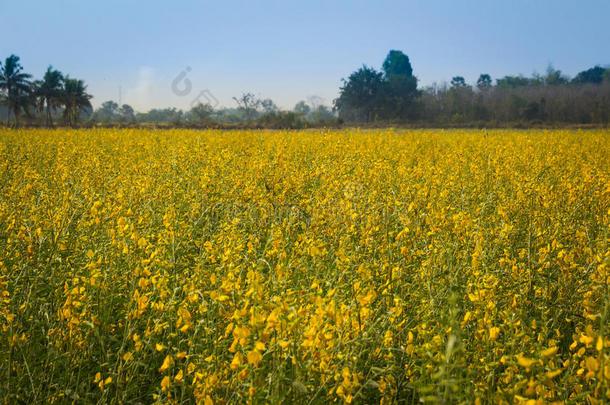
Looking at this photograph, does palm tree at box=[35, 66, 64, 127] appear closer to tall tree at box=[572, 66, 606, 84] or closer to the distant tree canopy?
the distant tree canopy

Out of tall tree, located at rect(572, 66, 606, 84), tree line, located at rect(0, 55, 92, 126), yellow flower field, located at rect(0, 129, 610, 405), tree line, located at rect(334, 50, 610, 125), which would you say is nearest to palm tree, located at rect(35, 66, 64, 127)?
tree line, located at rect(0, 55, 92, 126)

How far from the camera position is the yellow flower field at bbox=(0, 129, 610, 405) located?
1651 mm

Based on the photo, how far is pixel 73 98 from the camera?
41.1 m

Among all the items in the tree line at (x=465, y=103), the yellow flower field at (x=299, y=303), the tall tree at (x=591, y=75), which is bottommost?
the yellow flower field at (x=299, y=303)

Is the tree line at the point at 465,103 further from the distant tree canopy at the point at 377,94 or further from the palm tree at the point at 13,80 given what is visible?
the palm tree at the point at 13,80

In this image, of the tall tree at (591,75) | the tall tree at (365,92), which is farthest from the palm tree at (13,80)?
the tall tree at (591,75)

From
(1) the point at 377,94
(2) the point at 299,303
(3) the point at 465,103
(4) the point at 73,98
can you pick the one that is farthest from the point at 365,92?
(2) the point at 299,303

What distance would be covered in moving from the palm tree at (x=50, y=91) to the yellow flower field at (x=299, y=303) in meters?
43.4

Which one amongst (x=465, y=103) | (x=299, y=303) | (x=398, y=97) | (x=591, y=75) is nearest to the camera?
(x=299, y=303)

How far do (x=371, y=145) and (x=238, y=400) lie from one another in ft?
30.3

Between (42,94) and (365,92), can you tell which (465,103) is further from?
(42,94)

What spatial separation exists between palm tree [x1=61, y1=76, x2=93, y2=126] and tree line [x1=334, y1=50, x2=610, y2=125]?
28.6m

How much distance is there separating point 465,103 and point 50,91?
43.2 metres

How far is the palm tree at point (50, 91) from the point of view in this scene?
4059cm
